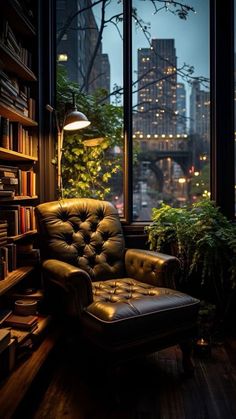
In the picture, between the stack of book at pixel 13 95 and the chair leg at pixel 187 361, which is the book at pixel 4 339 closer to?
the chair leg at pixel 187 361

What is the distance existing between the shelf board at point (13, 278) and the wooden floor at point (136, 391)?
0.50 metres

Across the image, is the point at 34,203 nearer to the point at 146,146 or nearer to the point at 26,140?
the point at 26,140

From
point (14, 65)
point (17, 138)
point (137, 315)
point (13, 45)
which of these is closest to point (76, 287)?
point (137, 315)

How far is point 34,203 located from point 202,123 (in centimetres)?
168

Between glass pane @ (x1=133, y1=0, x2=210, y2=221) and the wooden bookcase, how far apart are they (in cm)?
92

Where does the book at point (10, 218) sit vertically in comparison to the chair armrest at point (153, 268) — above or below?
above

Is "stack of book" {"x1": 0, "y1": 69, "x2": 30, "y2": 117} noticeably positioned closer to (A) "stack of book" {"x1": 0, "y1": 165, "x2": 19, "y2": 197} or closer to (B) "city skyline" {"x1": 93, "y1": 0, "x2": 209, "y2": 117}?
(A) "stack of book" {"x1": 0, "y1": 165, "x2": 19, "y2": 197}

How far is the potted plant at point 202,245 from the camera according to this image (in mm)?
2330

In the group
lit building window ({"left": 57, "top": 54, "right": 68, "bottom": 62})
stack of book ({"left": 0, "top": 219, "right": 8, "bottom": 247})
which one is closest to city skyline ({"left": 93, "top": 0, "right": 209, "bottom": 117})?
lit building window ({"left": 57, "top": 54, "right": 68, "bottom": 62})

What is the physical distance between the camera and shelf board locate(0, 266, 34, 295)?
187 centimetres

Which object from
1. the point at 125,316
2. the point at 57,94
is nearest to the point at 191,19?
the point at 57,94

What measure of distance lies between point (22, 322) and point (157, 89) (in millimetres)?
2330

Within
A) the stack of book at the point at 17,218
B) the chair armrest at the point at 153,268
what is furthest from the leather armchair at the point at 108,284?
the stack of book at the point at 17,218

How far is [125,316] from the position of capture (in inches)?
65.1
